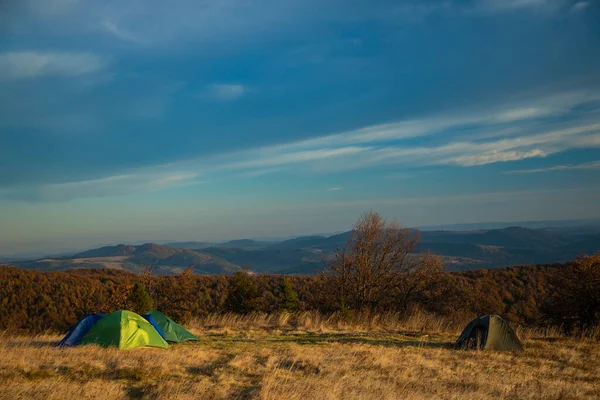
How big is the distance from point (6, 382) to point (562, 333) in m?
19.7

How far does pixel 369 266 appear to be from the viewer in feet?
80.2

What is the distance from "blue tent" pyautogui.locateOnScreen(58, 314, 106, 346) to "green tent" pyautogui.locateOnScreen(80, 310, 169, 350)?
0.38m

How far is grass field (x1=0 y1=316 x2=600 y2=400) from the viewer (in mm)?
7617

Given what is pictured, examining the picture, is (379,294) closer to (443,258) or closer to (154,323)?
(154,323)

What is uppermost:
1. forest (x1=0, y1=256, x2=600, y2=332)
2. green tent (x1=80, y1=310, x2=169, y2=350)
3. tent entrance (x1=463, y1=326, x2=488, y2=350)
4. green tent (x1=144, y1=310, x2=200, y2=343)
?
green tent (x1=80, y1=310, x2=169, y2=350)

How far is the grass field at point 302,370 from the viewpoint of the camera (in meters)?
7.62

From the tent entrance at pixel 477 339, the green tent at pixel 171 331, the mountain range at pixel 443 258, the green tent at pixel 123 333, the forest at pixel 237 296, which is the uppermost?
the green tent at pixel 123 333

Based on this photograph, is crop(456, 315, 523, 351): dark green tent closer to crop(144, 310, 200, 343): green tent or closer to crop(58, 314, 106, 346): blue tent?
crop(144, 310, 200, 343): green tent

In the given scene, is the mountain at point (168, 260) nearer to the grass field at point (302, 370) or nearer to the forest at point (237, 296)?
the forest at point (237, 296)

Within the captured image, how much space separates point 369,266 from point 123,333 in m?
15.5

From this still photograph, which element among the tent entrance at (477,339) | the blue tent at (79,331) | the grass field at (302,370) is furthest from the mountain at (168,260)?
the tent entrance at (477,339)

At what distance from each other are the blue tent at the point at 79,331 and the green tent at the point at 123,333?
0.38 meters

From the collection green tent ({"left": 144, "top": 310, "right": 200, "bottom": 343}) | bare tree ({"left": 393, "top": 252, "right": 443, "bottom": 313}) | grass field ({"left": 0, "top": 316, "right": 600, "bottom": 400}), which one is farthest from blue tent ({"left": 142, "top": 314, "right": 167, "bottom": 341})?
bare tree ({"left": 393, "top": 252, "right": 443, "bottom": 313})

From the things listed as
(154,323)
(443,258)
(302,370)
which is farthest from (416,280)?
(443,258)
